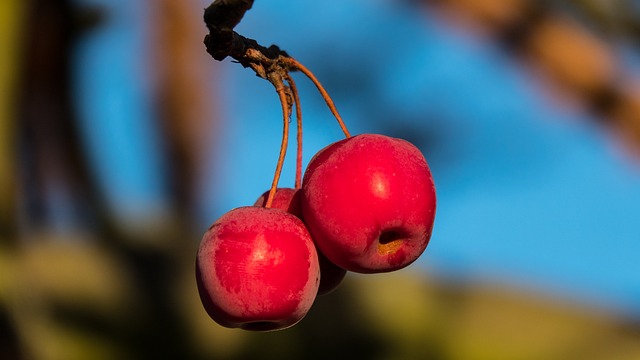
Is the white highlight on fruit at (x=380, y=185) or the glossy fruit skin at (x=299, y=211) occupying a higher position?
the white highlight on fruit at (x=380, y=185)

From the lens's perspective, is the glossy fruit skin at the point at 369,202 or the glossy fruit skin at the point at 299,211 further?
the glossy fruit skin at the point at 299,211

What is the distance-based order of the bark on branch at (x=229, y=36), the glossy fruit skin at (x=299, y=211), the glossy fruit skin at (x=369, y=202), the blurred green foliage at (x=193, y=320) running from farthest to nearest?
1. the blurred green foliage at (x=193, y=320)
2. the glossy fruit skin at (x=299, y=211)
3. the glossy fruit skin at (x=369, y=202)
4. the bark on branch at (x=229, y=36)

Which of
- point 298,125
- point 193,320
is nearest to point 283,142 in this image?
point 298,125

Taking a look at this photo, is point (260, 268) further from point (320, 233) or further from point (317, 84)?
point (317, 84)

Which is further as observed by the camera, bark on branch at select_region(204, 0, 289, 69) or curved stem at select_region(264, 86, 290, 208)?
Result: curved stem at select_region(264, 86, 290, 208)

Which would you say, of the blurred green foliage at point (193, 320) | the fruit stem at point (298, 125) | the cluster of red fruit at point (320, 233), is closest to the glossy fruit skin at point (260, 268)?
the cluster of red fruit at point (320, 233)

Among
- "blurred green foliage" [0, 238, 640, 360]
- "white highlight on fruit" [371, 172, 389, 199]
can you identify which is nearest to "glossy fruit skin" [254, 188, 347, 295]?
"white highlight on fruit" [371, 172, 389, 199]

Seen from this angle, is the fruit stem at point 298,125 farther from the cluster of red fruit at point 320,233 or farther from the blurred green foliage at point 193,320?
the blurred green foliage at point 193,320

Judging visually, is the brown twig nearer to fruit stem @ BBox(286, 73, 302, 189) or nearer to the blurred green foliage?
fruit stem @ BBox(286, 73, 302, 189)
